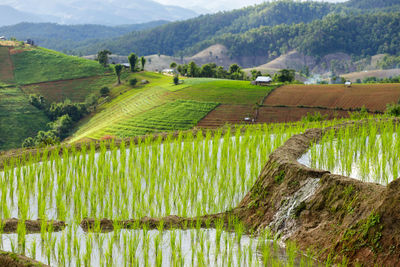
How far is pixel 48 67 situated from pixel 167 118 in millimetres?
60094

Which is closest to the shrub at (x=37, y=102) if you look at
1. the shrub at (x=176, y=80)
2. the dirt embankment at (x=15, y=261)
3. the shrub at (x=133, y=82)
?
the shrub at (x=133, y=82)

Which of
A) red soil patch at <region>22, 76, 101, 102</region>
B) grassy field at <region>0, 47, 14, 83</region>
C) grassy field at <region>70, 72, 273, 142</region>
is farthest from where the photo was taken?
grassy field at <region>0, 47, 14, 83</region>

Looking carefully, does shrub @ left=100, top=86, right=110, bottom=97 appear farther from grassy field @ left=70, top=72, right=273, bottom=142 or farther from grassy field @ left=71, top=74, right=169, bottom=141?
grassy field @ left=70, top=72, right=273, bottom=142

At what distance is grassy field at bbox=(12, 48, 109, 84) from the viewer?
4245 inches

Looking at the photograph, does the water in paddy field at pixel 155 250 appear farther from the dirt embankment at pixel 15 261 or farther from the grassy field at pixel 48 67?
the grassy field at pixel 48 67

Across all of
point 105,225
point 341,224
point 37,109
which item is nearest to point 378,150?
point 341,224

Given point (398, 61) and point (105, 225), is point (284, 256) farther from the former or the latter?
point (398, 61)

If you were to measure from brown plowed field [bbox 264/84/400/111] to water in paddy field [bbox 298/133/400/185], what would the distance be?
1659 inches

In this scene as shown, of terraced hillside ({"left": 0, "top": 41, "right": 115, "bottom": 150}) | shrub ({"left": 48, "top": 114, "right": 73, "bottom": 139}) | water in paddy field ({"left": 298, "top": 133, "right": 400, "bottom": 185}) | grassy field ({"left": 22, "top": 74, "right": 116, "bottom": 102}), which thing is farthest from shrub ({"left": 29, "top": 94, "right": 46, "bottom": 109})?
water in paddy field ({"left": 298, "top": 133, "right": 400, "bottom": 185})

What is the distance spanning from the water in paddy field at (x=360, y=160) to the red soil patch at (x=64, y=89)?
87.5m

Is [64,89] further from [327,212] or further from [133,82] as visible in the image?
[327,212]

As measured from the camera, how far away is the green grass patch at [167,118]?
6184 cm

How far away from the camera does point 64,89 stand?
10294 cm

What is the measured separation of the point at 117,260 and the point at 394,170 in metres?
7.08
